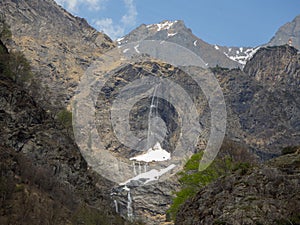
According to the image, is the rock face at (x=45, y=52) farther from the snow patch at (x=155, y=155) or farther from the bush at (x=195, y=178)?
the bush at (x=195, y=178)

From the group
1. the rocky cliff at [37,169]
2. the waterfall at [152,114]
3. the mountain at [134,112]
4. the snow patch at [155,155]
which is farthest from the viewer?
the waterfall at [152,114]

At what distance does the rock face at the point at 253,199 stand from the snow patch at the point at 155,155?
13803 cm

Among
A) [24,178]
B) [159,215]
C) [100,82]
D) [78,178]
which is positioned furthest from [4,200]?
[100,82]

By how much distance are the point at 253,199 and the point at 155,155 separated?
151517 millimetres

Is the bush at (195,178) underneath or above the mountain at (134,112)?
underneath

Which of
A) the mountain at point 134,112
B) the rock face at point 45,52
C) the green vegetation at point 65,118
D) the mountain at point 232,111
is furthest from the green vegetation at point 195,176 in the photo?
the rock face at point 45,52

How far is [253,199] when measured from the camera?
16.4m

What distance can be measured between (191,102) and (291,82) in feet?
192

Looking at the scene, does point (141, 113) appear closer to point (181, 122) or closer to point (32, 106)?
point (181, 122)

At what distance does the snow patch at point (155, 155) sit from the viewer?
527 ft

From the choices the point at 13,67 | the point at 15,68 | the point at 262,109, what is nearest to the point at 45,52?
the point at 262,109

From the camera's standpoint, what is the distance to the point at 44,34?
19675 centimetres

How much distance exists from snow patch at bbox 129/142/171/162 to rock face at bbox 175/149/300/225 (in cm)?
13803

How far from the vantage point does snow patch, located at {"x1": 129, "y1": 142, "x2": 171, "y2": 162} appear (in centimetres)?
16050
